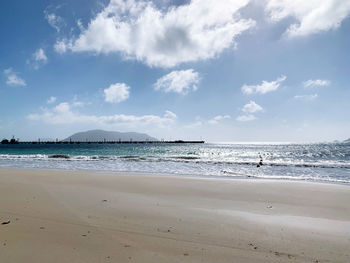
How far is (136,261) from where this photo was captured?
3.60 metres

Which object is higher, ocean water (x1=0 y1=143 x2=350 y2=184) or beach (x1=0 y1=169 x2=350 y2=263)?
beach (x1=0 y1=169 x2=350 y2=263)

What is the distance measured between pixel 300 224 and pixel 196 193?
4483 millimetres

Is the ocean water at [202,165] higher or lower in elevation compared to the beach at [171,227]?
lower

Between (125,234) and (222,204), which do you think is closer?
(125,234)

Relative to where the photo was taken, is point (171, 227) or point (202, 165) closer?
→ point (171, 227)

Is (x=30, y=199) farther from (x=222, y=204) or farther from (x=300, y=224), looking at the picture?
(x=300, y=224)

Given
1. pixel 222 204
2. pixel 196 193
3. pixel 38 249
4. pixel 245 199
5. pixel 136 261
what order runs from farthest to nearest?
pixel 196 193 < pixel 245 199 < pixel 222 204 < pixel 38 249 < pixel 136 261

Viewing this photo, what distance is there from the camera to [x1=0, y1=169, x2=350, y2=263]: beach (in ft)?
12.7

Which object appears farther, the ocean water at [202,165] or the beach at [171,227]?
the ocean water at [202,165]

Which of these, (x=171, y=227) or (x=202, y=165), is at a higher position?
(x=171, y=227)

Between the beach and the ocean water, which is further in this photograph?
the ocean water

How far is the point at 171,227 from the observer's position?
515 centimetres

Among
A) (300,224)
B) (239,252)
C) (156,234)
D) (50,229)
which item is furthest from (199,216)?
(50,229)

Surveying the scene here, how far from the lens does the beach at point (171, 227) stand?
153 inches
